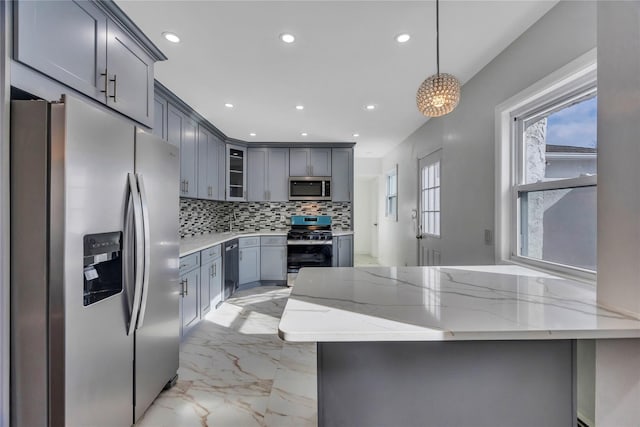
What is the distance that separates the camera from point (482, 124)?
2408 millimetres

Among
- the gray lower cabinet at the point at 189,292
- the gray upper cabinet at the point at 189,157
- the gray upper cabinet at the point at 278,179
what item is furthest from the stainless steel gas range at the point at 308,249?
the gray lower cabinet at the point at 189,292

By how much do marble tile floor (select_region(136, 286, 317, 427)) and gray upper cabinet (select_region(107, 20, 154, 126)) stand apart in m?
1.84

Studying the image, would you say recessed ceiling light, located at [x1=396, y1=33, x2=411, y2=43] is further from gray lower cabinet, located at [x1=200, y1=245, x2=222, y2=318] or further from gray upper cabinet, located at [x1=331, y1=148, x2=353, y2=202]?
gray upper cabinet, located at [x1=331, y1=148, x2=353, y2=202]

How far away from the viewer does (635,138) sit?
3.11 ft

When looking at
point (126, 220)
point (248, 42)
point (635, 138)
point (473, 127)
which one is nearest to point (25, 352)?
point (126, 220)

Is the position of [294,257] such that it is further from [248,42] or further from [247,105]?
[248,42]

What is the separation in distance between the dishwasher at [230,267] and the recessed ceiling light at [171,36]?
2355 millimetres

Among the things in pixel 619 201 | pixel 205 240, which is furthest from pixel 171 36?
pixel 619 201

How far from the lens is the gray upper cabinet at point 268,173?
486cm

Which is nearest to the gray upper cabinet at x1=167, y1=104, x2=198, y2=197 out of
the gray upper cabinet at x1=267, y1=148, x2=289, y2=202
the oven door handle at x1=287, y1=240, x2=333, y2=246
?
the gray upper cabinet at x1=267, y1=148, x2=289, y2=202

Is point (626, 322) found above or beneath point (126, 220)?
beneath

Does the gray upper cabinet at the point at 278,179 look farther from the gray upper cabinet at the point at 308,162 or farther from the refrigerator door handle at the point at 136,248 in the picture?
the refrigerator door handle at the point at 136,248

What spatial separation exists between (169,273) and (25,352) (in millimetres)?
802

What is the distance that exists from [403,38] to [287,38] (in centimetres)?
80
